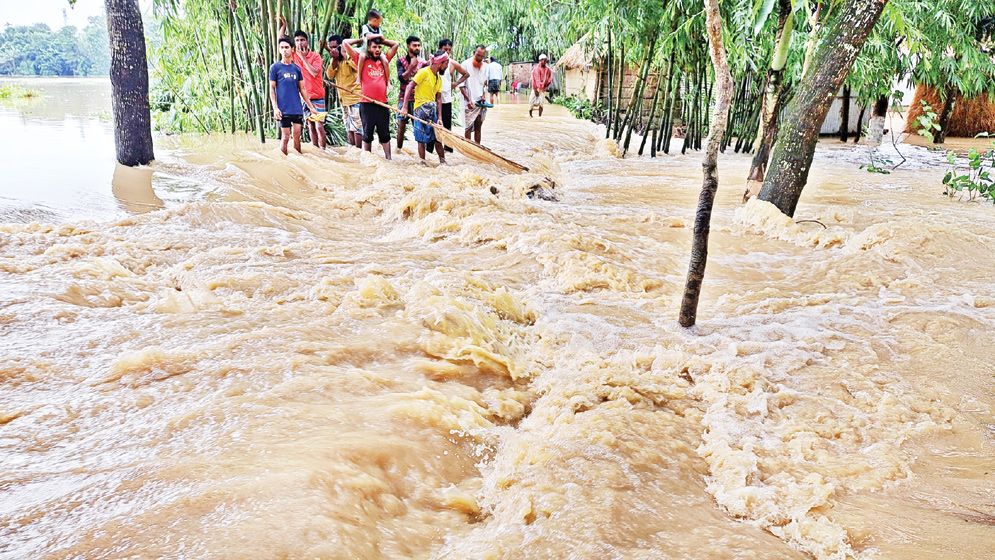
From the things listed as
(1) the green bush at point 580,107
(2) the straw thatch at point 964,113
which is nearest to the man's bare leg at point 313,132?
(1) the green bush at point 580,107

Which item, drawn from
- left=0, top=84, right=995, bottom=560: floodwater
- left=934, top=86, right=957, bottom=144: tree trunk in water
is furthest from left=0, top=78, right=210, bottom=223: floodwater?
left=934, top=86, right=957, bottom=144: tree trunk in water

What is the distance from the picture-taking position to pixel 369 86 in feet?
25.9

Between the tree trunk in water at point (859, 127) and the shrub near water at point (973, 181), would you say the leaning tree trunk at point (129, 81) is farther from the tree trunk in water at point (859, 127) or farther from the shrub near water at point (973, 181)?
the tree trunk in water at point (859, 127)

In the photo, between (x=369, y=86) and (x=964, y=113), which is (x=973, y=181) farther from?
(x=964, y=113)

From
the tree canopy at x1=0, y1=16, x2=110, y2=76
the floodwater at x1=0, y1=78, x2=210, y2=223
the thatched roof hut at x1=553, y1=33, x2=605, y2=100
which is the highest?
the tree canopy at x1=0, y1=16, x2=110, y2=76

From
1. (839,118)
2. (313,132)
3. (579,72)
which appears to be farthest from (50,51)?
(839,118)

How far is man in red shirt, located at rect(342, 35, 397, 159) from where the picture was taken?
7809 millimetres

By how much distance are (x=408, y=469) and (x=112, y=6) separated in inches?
241

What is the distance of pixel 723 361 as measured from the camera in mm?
3229

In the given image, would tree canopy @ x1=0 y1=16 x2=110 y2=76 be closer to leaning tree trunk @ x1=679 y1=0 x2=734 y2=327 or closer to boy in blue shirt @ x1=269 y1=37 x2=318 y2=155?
boy in blue shirt @ x1=269 y1=37 x2=318 y2=155

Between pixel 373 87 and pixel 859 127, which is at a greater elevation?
pixel 859 127

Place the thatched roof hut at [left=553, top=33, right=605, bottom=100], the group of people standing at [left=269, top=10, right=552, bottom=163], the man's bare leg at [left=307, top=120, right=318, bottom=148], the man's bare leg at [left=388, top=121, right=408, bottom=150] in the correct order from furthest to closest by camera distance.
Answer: the thatched roof hut at [left=553, top=33, right=605, bottom=100] < the man's bare leg at [left=307, top=120, right=318, bottom=148] < the man's bare leg at [left=388, top=121, right=408, bottom=150] < the group of people standing at [left=269, top=10, right=552, bottom=163]

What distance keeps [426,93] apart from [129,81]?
339cm

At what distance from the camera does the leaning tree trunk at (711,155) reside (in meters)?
2.92
